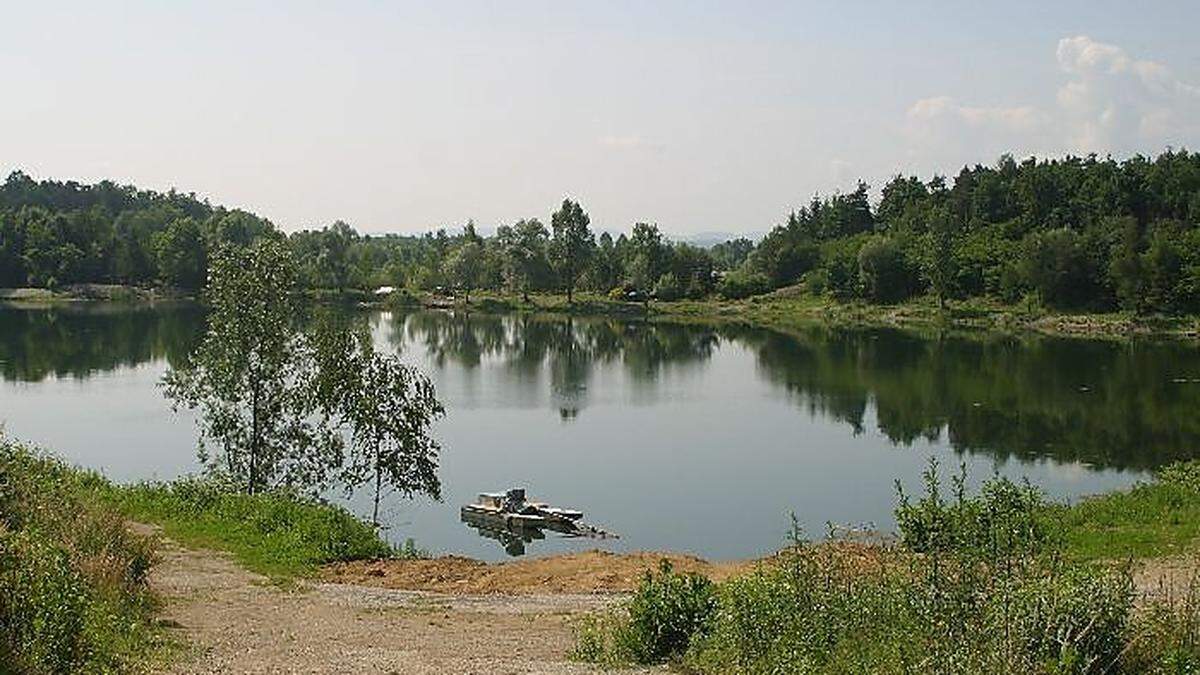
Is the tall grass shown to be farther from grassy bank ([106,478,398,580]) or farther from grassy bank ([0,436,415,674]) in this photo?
grassy bank ([106,478,398,580])

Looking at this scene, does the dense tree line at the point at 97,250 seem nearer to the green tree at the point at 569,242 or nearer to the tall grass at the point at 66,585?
the green tree at the point at 569,242

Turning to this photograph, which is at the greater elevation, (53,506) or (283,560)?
(53,506)

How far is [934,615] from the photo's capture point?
9.84 m

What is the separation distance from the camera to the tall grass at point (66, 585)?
1009cm

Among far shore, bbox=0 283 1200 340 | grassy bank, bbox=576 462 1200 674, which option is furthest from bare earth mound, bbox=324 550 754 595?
far shore, bbox=0 283 1200 340

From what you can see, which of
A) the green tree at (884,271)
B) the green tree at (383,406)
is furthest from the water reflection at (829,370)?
the green tree at (383,406)

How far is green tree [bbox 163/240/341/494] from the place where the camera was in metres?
30.1

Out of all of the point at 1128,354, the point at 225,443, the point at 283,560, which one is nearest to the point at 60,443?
the point at 225,443

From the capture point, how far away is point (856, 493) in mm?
35125

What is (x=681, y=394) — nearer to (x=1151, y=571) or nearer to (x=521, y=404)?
(x=521, y=404)

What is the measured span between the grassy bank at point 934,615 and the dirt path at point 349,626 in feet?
4.64

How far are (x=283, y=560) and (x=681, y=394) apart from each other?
39.4 m

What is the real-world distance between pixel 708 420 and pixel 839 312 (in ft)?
199

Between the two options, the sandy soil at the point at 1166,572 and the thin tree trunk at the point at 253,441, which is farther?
the thin tree trunk at the point at 253,441
